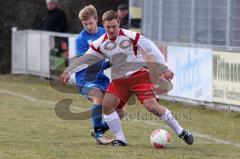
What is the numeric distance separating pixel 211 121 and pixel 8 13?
49.9 ft

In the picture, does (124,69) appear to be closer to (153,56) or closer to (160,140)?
(153,56)

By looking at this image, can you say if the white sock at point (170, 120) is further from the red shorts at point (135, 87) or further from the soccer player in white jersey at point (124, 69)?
the red shorts at point (135, 87)

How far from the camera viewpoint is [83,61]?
11.3 metres

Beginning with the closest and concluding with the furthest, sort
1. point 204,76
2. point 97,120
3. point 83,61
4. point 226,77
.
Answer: point 83,61 < point 97,120 < point 226,77 < point 204,76

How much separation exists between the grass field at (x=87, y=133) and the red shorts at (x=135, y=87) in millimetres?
693

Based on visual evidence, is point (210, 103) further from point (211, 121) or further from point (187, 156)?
point (187, 156)

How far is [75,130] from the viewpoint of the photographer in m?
13.2

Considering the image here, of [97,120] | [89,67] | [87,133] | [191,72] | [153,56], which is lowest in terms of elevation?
[87,133]

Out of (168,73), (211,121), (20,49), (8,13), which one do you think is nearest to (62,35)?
(20,49)

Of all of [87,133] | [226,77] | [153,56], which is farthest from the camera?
[226,77]

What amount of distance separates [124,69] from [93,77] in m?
0.95

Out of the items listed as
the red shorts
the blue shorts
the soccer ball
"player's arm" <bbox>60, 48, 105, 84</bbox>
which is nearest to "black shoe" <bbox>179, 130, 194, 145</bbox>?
the soccer ball

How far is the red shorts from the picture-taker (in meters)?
11.0

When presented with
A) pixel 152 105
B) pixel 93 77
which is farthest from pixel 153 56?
pixel 93 77
